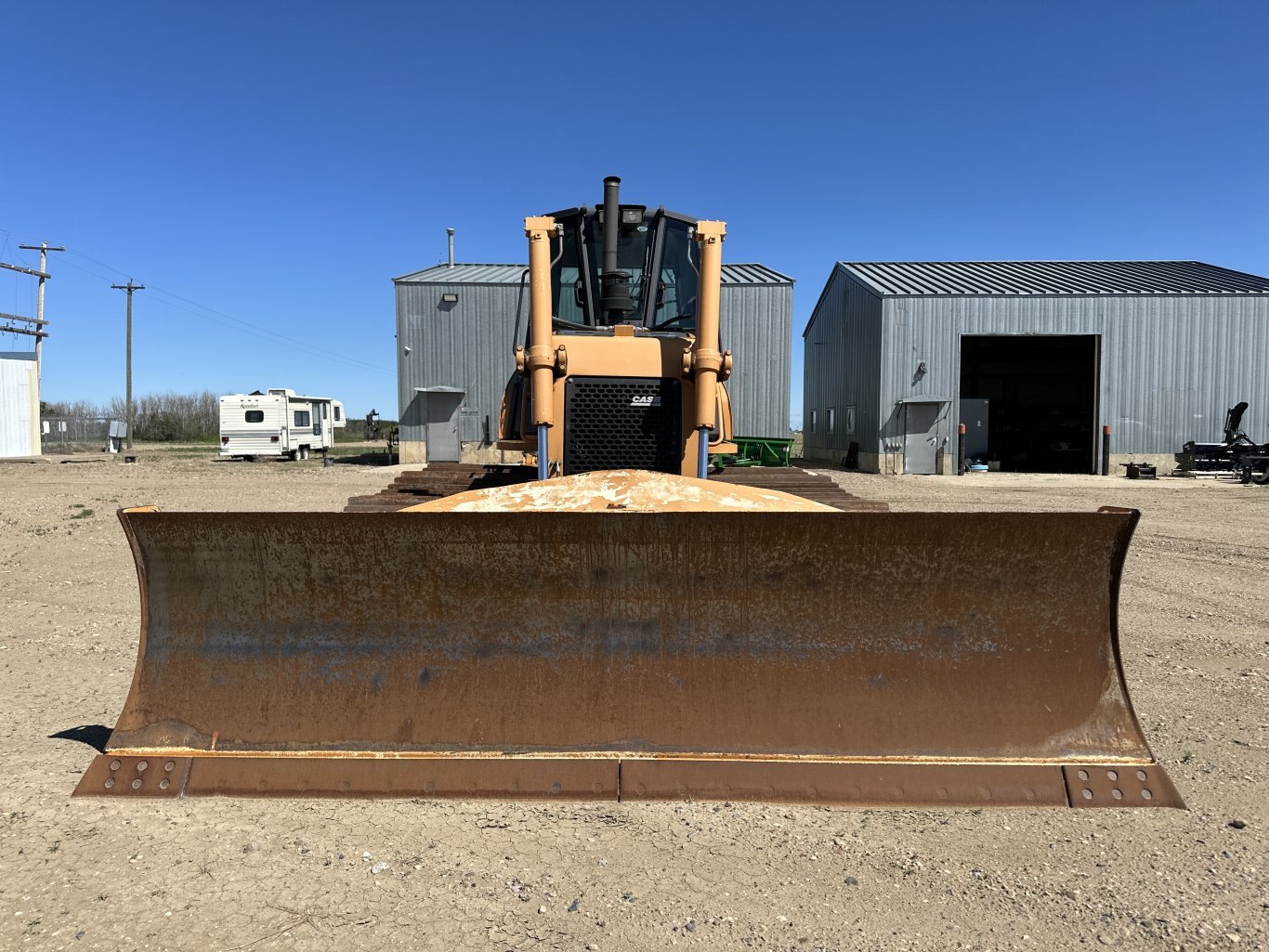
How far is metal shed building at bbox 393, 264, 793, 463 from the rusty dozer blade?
66.8 feet

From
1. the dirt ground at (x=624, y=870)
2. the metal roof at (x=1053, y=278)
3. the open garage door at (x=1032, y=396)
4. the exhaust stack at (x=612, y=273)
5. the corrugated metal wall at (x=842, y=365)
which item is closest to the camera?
the dirt ground at (x=624, y=870)

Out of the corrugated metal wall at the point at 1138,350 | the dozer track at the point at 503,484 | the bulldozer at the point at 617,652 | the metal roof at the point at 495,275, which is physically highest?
the metal roof at the point at 495,275

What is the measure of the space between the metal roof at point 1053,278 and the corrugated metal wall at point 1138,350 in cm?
52

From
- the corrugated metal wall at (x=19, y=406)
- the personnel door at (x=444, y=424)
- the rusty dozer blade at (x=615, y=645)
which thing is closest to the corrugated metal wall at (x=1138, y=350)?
the personnel door at (x=444, y=424)

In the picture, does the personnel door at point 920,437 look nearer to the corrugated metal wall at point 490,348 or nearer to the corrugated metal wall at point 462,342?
the corrugated metal wall at point 490,348

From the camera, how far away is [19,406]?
27.6m

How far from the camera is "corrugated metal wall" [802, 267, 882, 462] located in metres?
23.7

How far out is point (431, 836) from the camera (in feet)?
8.39

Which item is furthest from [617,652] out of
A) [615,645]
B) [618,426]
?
[618,426]

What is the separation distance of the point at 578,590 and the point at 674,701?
1.78 feet

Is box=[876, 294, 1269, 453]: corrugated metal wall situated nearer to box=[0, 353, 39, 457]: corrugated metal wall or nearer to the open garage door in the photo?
the open garage door

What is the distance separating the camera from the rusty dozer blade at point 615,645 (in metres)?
2.87

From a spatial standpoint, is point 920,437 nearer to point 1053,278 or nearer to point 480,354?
point 1053,278

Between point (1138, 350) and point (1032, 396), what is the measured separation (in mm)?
8077
